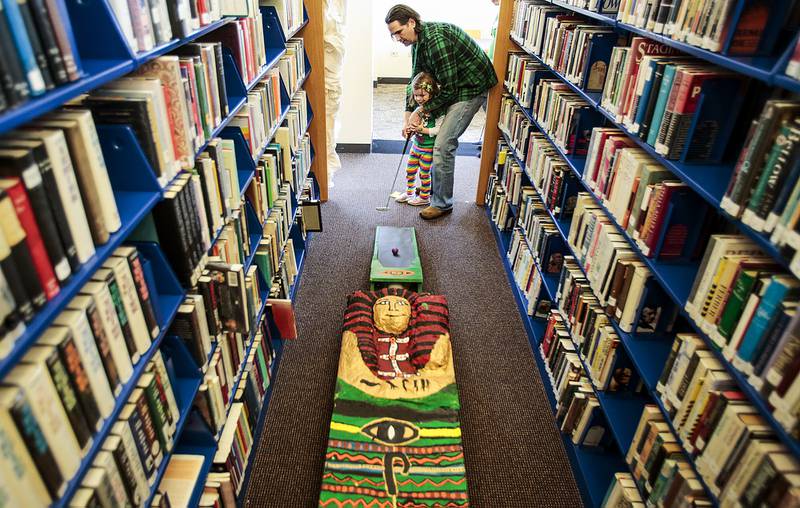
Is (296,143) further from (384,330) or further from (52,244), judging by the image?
(52,244)

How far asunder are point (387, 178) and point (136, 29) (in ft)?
12.0

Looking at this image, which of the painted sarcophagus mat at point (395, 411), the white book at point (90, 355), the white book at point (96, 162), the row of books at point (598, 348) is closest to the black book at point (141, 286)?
the white book at point (96, 162)

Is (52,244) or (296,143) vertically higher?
(52,244)

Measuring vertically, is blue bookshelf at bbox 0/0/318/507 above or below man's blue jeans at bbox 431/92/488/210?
above

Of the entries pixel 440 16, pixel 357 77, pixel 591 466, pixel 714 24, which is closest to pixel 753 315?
pixel 714 24

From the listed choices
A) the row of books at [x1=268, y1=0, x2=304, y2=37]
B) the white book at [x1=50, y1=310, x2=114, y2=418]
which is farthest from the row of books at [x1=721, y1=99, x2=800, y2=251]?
the row of books at [x1=268, y1=0, x2=304, y2=37]

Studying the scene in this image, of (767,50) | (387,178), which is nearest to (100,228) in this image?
(767,50)

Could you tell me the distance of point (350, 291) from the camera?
3193 mm

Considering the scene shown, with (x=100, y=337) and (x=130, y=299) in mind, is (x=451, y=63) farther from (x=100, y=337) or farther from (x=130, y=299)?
(x=100, y=337)

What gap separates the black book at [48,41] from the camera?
0.84 metres

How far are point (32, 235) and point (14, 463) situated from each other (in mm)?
378

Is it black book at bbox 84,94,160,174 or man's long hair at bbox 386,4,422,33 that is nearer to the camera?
black book at bbox 84,94,160,174

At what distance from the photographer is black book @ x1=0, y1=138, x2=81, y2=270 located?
88cm

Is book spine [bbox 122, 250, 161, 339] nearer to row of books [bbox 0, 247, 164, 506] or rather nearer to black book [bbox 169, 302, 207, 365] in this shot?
row of books [bbox 0, 247, 164, 506]
